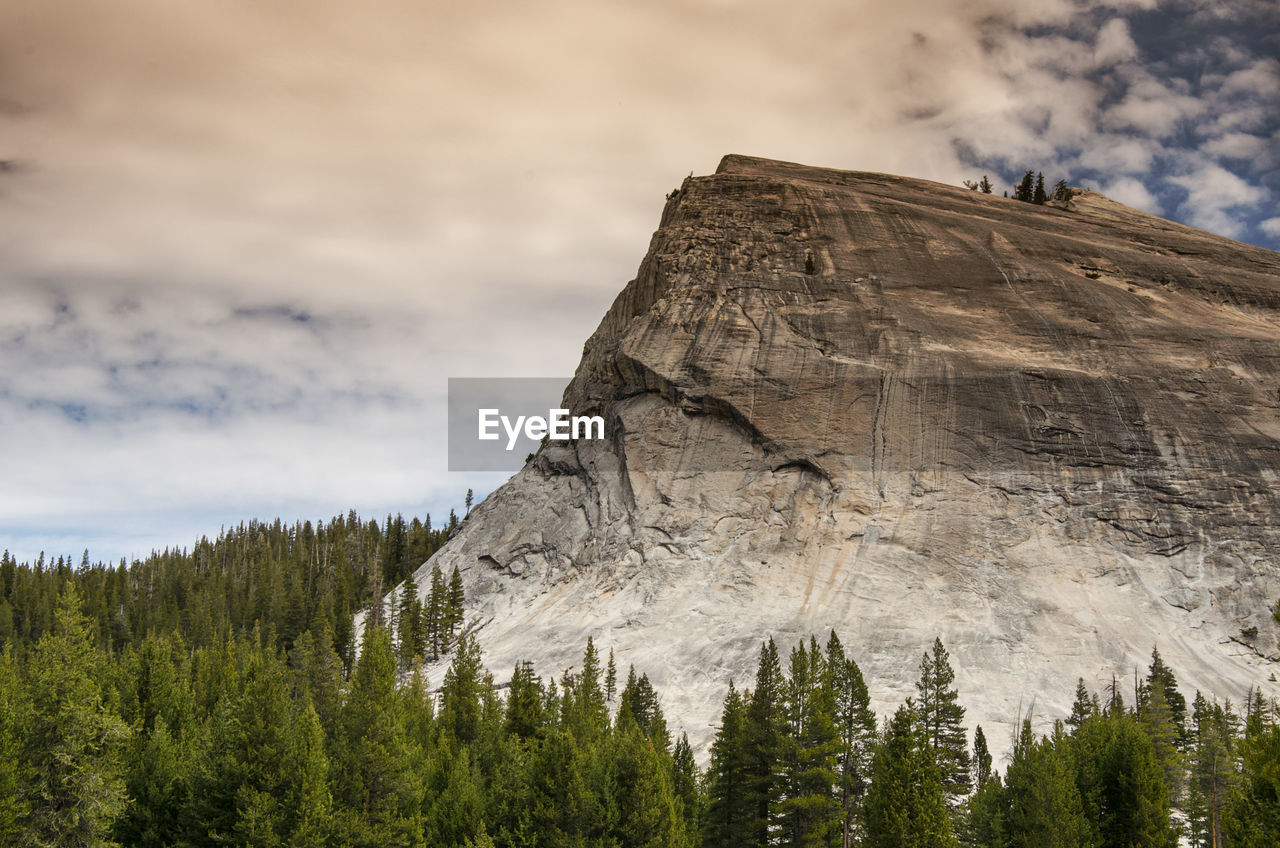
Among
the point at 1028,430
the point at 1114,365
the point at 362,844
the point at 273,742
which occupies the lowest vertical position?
the point at 362,844

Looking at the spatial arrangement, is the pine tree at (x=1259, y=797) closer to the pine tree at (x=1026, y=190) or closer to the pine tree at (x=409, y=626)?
the pine tree at (x=409, y=626)

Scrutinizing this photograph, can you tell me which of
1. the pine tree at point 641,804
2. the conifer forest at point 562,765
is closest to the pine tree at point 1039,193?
the conifer forest at point 562,765

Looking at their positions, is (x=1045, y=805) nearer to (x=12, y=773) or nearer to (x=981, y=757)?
(x=981, y=757)

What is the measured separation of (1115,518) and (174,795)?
208ft

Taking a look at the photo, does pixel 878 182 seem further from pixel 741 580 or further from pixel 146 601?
pixel 146 601

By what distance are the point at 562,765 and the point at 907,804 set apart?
35.1ft

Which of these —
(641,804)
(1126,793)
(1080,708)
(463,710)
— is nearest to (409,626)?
(463,710)

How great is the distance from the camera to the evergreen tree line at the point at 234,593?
9556 cm

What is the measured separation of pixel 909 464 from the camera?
7556 cm

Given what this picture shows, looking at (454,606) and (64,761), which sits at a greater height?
(454,606)

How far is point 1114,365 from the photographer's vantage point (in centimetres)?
8019

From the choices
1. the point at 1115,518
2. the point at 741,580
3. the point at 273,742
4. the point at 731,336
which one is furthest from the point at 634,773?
the point at 731,336

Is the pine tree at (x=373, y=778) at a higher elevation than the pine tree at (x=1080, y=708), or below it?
higher

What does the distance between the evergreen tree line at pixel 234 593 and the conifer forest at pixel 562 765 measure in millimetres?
37040
